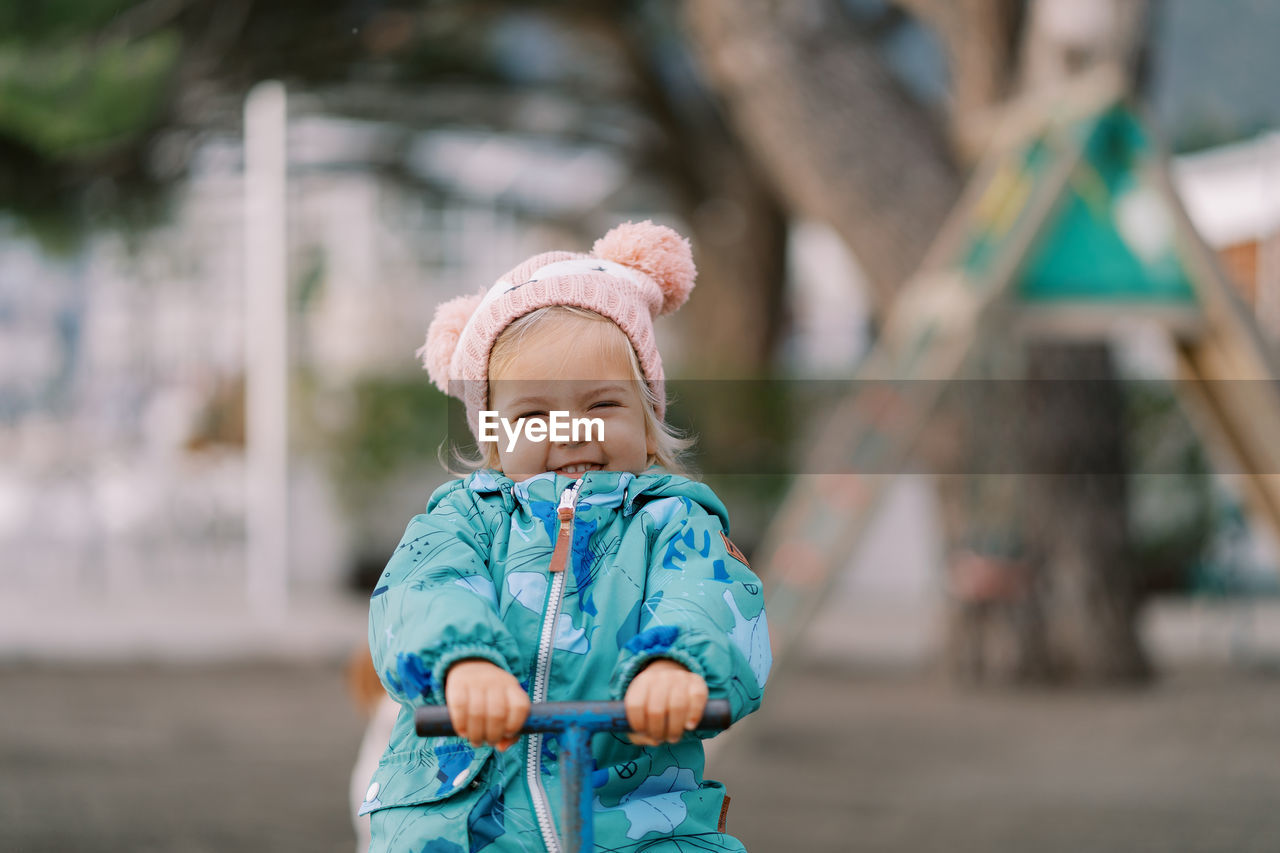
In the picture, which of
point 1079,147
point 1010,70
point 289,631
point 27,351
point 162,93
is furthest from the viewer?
point 27,351

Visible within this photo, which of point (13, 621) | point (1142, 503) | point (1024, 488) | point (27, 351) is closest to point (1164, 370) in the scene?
point (1142, 503)

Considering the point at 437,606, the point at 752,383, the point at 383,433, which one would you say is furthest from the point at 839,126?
the point at 437,606

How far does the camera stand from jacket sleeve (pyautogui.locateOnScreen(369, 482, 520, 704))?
1.59m

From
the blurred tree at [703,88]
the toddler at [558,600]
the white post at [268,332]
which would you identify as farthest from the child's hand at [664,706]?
the white post at [268,332]

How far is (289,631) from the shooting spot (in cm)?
908

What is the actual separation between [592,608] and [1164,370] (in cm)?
1033

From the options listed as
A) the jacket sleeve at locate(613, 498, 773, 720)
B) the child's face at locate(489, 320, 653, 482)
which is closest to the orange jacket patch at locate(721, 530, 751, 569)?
the jacket sleeve at locate(613, 498, 773, 720)

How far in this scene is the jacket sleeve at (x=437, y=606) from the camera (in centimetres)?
159

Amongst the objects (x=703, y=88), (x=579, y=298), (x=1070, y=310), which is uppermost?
(x=703, y=88)

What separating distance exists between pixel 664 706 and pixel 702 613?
150 millimetres

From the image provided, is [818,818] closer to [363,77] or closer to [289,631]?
[289,631]

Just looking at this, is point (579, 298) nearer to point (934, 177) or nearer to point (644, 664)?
point (644, 664)

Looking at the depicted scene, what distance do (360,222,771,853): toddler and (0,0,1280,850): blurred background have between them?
0.35 m

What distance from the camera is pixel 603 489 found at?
5.84 ft
